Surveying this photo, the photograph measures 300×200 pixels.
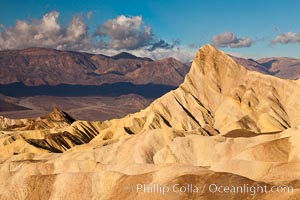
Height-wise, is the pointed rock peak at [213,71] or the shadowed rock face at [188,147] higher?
the pointed rock peak at [213,71]

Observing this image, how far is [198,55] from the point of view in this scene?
194250 millimetres

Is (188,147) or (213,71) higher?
(213,71)

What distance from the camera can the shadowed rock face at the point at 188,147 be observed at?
223ft

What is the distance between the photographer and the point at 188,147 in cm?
10462

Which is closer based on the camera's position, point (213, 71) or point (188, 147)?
point (188, 147)

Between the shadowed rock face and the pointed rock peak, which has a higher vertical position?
the pointed rock peak

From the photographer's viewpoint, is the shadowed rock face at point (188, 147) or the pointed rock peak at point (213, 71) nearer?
the shadowed rock face at point (188, 147)

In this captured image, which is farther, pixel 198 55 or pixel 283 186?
pixel 198 55

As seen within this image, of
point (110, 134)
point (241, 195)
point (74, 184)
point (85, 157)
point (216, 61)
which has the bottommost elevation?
point (241, 195)

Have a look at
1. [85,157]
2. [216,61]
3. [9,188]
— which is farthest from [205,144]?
[216,61]

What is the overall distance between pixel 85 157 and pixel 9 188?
1370 inches

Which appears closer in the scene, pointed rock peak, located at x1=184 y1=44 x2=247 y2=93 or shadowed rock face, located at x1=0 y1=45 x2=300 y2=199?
shadowed rock face, located at x1=0 y1=45 x2=300 y2=199

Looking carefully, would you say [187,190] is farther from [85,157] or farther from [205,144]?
[85,157]

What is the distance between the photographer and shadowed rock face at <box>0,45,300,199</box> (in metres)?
68.1
